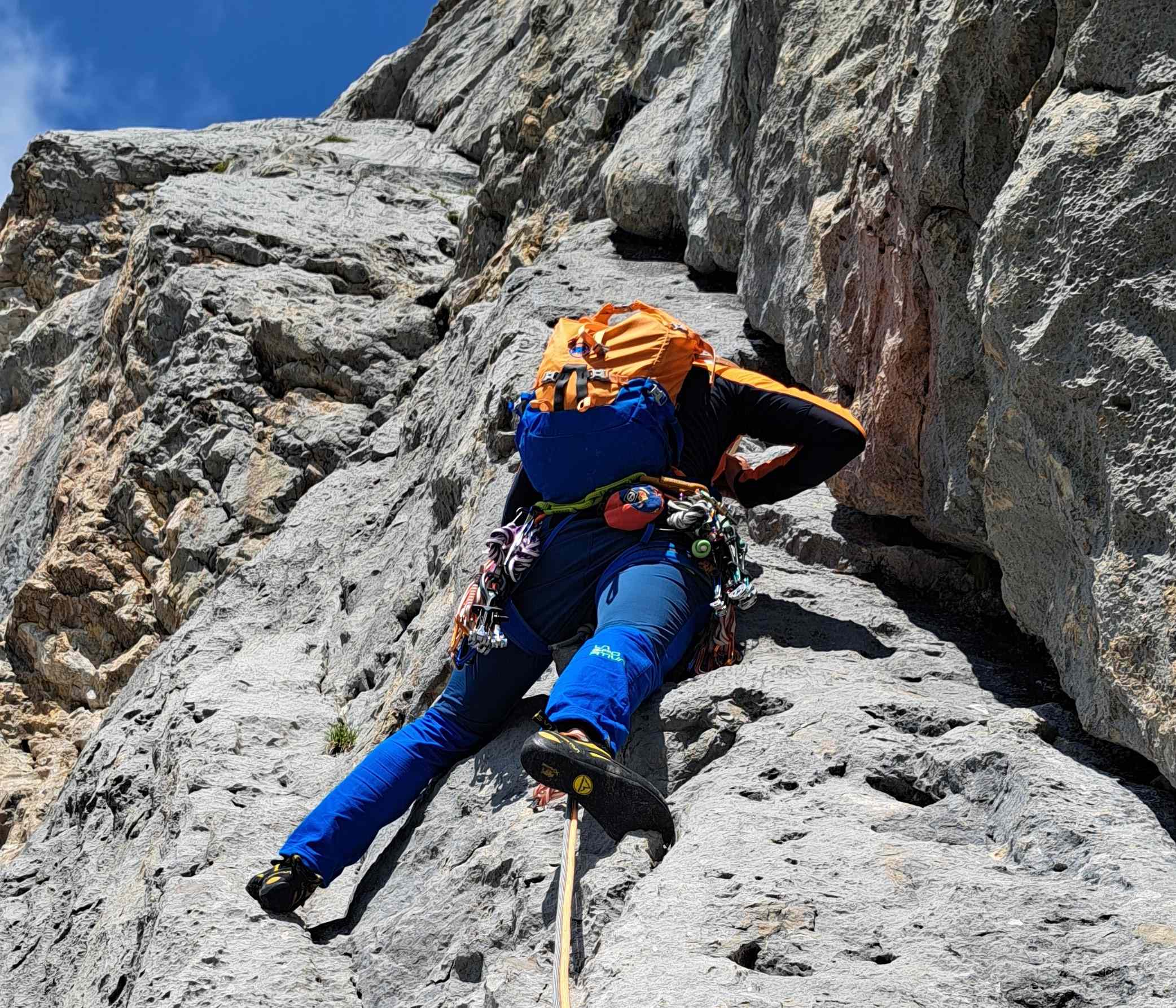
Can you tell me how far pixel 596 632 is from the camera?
15.2ft

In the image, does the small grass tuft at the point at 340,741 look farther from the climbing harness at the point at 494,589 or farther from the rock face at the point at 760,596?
the climbing harness at the point at 494,589

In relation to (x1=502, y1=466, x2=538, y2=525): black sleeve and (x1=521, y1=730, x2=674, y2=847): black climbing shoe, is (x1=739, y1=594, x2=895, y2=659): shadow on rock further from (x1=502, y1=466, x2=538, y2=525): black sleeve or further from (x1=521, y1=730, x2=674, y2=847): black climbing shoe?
(x1=521, y1=730, x2=674, y2=847): black climbing shoe

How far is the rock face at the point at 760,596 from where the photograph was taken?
12.0 feet

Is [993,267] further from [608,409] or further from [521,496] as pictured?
[521,496]

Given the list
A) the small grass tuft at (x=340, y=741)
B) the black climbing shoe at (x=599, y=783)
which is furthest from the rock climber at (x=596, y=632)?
the small grass tuft at (x=340, y=741)

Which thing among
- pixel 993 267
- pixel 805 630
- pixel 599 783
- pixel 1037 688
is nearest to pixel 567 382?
pixel 805 630

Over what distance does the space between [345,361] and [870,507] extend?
306 inches

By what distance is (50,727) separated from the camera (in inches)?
474

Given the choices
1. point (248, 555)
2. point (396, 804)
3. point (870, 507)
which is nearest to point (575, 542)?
point (396, 804)

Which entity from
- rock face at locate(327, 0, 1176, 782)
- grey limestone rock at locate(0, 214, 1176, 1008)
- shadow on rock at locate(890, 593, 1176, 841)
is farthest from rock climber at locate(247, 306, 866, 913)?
shadow on rock at locate(890, 593, 1176, 841)

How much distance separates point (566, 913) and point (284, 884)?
1659mm

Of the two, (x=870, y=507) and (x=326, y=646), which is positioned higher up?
(x=870, y=507)

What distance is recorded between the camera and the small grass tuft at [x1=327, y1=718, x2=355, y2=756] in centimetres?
662

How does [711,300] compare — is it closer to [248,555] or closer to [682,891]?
[248,555]
